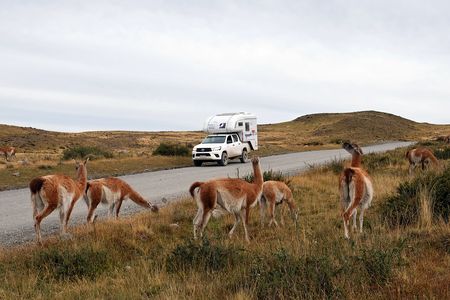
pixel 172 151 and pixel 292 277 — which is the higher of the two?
pixel 172 151

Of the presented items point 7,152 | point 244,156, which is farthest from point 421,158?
point 7,152

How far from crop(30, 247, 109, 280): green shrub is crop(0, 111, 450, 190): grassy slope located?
1206 cm

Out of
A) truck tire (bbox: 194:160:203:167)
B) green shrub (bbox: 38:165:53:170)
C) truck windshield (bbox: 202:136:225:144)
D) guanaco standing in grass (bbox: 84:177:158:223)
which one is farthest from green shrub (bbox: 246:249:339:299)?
truck windshield (bbox: 202:136:225:144)

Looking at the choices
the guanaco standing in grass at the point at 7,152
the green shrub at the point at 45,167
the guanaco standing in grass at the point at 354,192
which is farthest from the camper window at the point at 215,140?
the guanaco standing in grass at the point at 354,192

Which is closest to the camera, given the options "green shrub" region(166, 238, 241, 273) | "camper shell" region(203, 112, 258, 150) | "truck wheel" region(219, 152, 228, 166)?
"green shrub" region(166, 238, 241, 273)

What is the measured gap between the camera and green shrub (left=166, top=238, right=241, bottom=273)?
20.7 feet

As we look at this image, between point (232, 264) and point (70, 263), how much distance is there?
2.33m

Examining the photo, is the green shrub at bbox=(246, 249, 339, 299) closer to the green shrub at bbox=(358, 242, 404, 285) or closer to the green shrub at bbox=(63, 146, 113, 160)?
the green shrub at bbox=(358, 242, 404, 285)

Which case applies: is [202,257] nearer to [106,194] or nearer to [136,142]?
[106,194]

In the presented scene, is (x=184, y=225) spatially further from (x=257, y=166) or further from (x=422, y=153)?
(x=422, y=153)

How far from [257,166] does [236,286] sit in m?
3.51

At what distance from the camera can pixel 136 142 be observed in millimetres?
72000

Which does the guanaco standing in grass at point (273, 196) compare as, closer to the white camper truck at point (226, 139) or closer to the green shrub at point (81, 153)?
the white camper truck at point (226, 139)

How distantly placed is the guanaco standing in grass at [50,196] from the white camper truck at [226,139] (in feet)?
59.4
